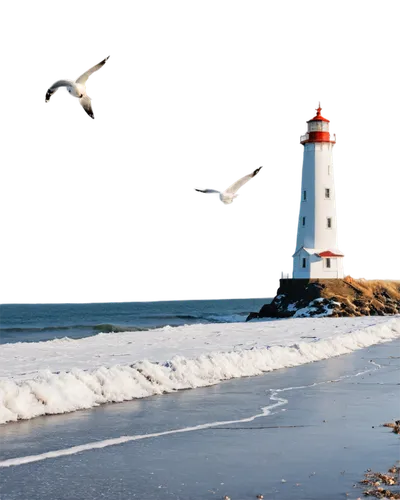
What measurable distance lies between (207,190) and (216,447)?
72.6 feet

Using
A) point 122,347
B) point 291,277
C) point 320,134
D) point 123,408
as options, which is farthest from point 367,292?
point 123,408

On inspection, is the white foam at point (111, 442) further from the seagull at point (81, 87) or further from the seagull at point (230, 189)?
the seagull at point (230, 189)

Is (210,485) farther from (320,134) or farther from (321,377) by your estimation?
(320,134)

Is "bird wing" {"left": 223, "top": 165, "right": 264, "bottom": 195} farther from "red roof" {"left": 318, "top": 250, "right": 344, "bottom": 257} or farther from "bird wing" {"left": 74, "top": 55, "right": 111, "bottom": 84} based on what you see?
"red roof" {"left": 318, "top": 250, "right": 344, "bottom": 257}

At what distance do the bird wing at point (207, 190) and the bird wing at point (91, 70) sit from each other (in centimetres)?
598

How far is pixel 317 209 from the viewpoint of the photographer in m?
71.6

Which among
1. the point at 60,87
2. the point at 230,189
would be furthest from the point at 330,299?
the point at 60,87

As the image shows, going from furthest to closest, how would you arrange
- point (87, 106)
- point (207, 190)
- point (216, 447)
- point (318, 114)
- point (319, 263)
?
point (318, 114) < point (319, 263) < point (207, 190) < point (87, 106) < point (216, 447)

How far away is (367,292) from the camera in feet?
243

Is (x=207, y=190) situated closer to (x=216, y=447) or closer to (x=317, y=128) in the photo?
(x=216, y=447)

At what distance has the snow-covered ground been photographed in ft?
43.2

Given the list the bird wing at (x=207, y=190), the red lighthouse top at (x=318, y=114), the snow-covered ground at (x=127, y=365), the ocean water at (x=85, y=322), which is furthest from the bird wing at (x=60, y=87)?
the red lighthouse top at (x=318, y=114)

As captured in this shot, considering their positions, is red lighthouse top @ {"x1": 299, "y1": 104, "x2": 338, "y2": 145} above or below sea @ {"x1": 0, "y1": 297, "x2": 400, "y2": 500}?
above

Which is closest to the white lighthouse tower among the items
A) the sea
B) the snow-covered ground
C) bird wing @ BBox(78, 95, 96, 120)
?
the snow-covered ground
